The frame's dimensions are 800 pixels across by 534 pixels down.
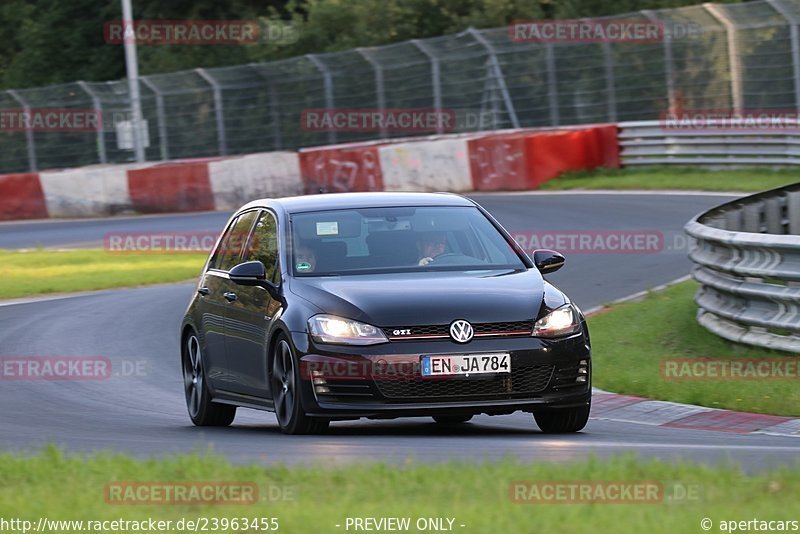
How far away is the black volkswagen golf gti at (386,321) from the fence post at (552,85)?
2247cm

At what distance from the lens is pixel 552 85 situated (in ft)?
107

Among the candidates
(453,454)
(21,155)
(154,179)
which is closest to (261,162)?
(154,179)

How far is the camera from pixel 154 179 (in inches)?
1248

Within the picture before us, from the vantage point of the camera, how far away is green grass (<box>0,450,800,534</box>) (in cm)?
559

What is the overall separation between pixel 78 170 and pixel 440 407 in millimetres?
24825

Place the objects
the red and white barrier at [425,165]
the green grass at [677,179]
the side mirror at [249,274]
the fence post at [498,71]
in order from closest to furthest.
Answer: the side mirror at [249,274]
the green grass at [677,179]
the red and white barrier at [425,165]
the fence post at [498,71]

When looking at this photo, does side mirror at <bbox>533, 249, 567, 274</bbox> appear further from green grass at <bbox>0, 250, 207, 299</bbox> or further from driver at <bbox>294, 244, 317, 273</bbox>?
green grass at <bbox>0, 250, 207, 299</bbox>

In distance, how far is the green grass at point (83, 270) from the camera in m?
21.1

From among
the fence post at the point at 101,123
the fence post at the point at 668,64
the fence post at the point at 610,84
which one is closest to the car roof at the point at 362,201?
the fence post at the point at 668,64

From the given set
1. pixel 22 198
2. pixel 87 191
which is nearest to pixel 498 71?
pixel 87 191

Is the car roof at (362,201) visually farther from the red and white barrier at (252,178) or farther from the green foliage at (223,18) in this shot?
the green foliage at (223,18)

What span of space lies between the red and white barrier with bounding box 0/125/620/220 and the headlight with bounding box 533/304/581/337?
21.2m

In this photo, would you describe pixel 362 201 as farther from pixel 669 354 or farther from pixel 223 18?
pixel 223 18

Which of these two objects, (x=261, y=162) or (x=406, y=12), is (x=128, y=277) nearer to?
(x=261, y=162)
